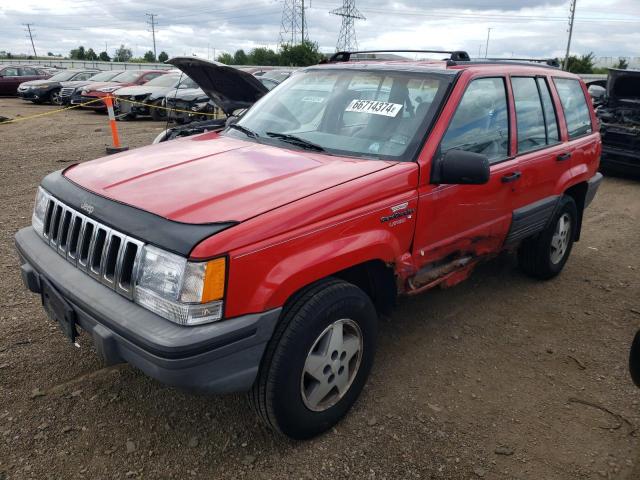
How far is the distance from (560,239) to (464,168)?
2.35m

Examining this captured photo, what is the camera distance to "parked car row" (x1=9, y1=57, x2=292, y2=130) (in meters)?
6.48

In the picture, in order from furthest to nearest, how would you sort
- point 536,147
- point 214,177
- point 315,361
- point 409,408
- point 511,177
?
point 536,147 → point 511,177 → point 409,408 → point 214,177 → point 315,361

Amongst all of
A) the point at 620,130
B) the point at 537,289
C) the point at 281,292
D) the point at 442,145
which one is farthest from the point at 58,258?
the point at 620,130

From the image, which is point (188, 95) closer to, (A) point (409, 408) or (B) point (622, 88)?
(B) point (622, 88)

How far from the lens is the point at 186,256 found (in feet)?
6.85

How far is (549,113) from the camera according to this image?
163 inches

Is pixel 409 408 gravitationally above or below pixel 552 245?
below

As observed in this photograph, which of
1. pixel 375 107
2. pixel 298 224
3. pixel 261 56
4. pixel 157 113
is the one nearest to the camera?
pixel 298 224

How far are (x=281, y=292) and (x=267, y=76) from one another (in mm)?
14119

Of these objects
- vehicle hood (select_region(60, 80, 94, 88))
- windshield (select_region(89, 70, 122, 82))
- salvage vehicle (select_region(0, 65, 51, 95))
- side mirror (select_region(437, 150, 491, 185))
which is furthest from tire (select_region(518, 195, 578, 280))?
salvage vehicle (select_region(0, 65, 51, 95))

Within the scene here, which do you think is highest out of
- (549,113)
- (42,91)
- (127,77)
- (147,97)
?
(549,113)

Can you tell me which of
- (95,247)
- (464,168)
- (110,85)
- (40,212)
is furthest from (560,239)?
(110,85)

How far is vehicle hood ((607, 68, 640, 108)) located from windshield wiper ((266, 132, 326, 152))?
339 inches

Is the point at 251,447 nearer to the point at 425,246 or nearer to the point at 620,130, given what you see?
the point at 425,246
